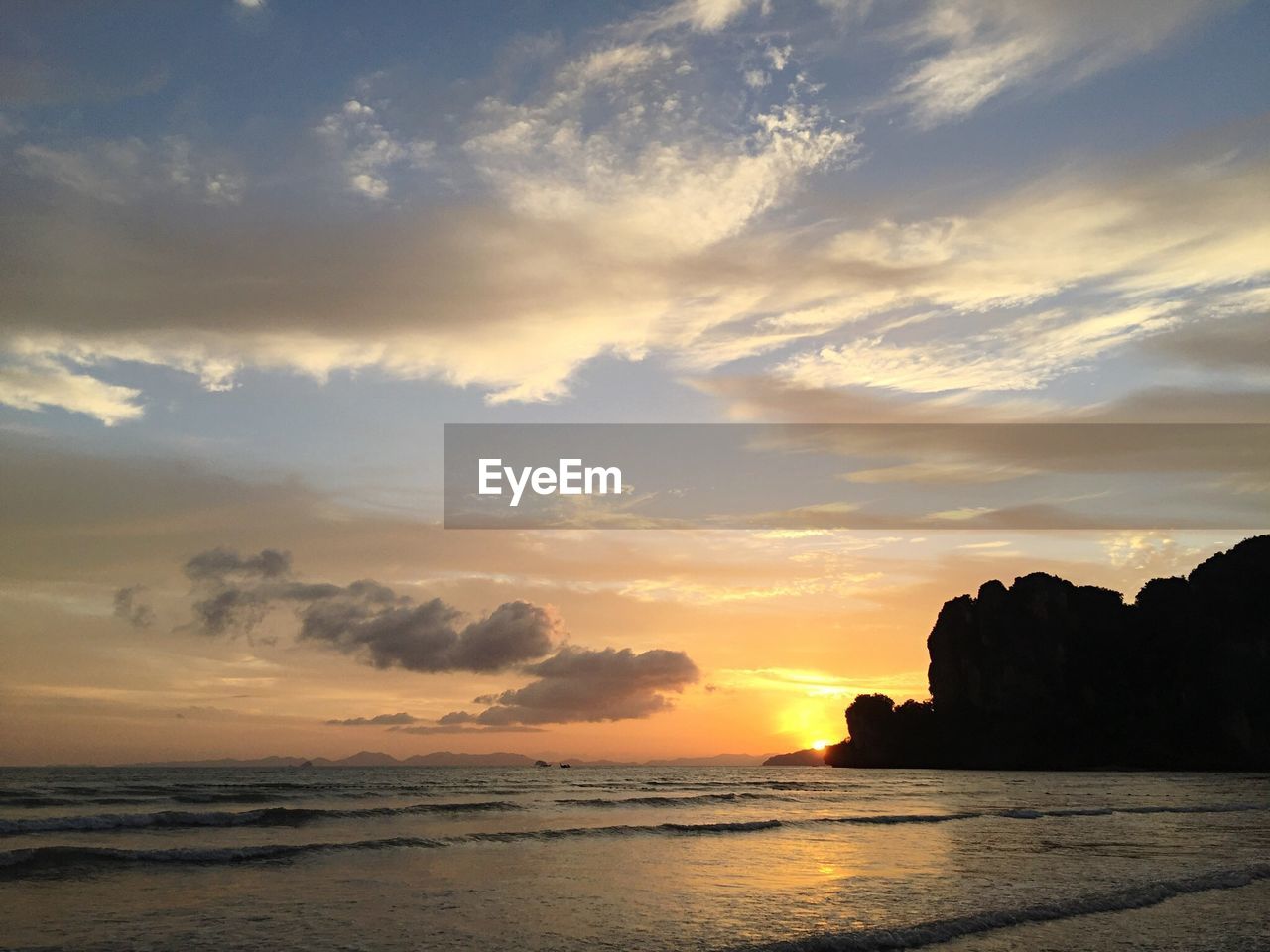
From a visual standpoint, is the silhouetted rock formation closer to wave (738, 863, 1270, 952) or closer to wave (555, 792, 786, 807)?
wave (555, 792, 786, 807)

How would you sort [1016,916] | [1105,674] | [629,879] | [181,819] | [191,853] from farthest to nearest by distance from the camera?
[1105,674], [181,819], [191,853], [629,879], [1016,916]

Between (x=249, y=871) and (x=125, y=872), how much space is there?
3.65 m

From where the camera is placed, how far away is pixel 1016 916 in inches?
757

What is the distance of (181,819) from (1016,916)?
38.1 m

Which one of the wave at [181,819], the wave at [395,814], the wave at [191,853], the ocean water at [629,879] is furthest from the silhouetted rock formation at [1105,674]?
the wave at [191,853]

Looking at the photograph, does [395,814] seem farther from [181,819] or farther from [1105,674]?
[1105,674]

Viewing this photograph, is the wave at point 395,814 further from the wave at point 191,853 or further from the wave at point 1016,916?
the wave at point 1016,916

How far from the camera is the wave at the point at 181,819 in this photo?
3825 centimetres

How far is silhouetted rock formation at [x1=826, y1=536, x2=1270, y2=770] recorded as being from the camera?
13675 centimetres

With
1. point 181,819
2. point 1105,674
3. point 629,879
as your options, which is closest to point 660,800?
point 181,819

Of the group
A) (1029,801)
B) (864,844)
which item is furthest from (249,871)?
(1029,801)

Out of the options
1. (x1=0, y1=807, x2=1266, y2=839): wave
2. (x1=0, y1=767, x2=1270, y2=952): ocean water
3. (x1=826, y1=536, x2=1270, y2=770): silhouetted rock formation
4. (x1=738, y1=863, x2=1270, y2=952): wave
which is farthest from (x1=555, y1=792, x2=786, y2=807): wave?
(x1=826, y1=536, x2=1270, y2=770): silhouetted rock formation

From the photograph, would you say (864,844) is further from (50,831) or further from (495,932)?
(50,831)

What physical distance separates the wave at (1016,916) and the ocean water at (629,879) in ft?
0.24
